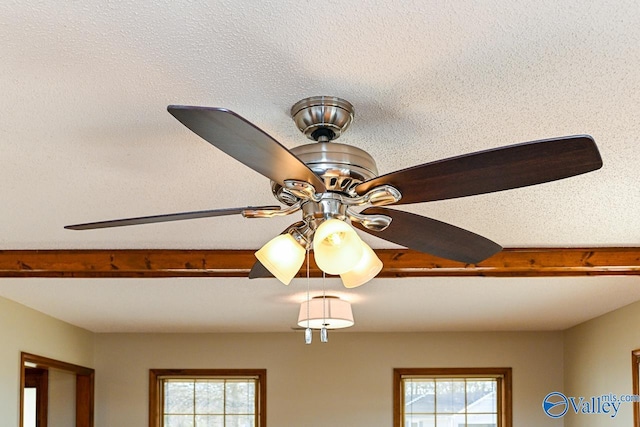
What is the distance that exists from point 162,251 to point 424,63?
8.54 ft

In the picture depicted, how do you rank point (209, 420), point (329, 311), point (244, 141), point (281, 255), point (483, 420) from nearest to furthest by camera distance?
point (244, 141) < point (281, 255) < point (329, 311) < point (483, 420) < point (209, 420)

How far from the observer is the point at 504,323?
24.7 feet

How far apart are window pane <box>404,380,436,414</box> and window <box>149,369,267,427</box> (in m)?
1.51

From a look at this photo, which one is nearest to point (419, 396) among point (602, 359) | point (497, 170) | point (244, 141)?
point (602, 359)

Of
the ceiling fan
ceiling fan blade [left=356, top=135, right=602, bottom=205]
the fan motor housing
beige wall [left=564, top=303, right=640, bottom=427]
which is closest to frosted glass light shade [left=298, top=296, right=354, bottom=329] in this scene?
beige wall [left=564, top=303, right=640, bottom=427]

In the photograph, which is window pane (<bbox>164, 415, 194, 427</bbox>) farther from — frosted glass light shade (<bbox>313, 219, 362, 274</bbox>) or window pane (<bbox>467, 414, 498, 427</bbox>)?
frosted glass light shade (<bbox>313, 219, 362, 274</bbox>)

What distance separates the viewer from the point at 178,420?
830 cm

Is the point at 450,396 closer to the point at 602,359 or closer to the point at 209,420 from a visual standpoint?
the point at 602,359

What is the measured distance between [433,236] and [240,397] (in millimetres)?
6344

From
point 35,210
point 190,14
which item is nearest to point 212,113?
point 190,14

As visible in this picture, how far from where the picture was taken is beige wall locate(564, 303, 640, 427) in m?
6.05

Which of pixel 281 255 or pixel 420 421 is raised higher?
pixel 281 255

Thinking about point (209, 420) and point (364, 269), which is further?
point (209, 420)

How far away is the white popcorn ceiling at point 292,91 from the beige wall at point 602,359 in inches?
109
